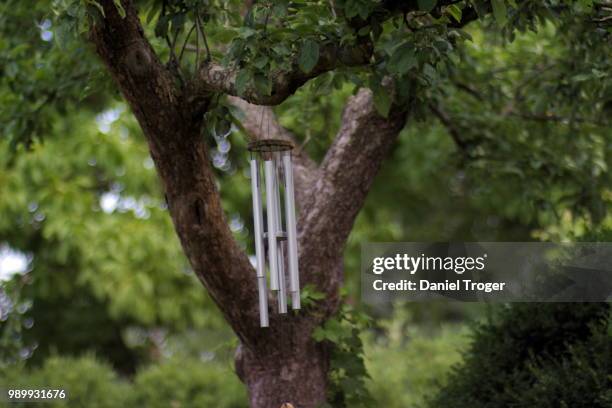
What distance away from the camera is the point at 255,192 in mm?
3852

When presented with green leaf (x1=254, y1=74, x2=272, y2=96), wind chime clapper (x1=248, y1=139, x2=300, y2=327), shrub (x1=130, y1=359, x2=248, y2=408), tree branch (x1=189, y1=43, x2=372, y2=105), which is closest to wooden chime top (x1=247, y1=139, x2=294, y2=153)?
wind chime clapper (x1=248, y1=139, x2=300, y2=327)

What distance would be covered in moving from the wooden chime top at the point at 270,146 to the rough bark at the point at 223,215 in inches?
12.1

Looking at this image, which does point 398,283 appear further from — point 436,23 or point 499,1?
point 499,1

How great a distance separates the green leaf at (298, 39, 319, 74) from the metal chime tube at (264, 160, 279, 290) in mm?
564

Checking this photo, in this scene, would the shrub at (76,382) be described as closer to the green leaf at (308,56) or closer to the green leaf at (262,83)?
the green leaf at (262,83)

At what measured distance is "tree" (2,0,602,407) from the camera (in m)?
3.42

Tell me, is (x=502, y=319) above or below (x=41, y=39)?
below

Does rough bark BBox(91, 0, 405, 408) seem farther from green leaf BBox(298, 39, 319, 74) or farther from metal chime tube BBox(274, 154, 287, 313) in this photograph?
green leaf BBox(298, 39, 319, 74)

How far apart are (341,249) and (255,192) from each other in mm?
1238

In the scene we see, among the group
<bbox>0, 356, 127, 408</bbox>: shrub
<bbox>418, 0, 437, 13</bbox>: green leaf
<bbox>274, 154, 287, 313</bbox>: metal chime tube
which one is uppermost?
<bbox>418, 0, 437, 13</bbox>: green leaf

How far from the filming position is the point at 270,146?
385 cm

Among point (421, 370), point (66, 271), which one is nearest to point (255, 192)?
point (421, 370)

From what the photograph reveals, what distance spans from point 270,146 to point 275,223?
32 cm

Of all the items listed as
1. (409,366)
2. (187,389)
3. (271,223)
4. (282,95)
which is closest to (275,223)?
(271,223)
